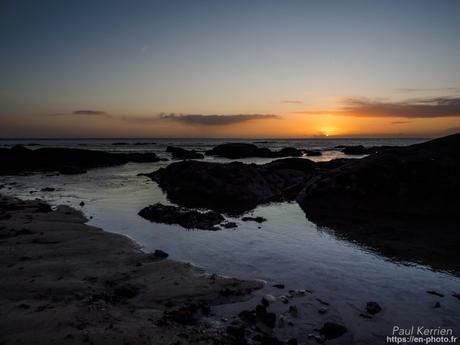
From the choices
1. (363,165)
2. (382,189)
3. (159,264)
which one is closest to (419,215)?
(382,189)

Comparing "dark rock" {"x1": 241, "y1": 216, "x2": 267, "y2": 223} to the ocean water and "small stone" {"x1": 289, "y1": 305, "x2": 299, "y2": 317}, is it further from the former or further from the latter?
"small stone" {"x1": 289, "y1": 305, "x2": 299, "y2": 317}

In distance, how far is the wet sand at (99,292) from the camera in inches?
216

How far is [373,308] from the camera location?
21.8 feet

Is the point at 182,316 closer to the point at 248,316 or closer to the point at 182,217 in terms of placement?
the point at 248,316

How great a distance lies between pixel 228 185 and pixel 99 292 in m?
12.9

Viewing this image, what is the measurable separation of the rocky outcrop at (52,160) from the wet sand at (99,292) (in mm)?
25663

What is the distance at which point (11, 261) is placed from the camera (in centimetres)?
844

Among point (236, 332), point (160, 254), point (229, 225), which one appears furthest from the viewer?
point (229, 225)

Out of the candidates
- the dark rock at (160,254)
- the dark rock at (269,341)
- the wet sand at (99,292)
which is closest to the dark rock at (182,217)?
the wet sand at (99,292)

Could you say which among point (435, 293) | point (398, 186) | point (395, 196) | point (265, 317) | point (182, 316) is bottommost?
point (435, 293)

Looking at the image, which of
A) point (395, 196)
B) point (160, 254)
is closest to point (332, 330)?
point (160, 254)

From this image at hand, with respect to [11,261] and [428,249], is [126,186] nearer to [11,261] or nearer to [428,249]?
[11,261]

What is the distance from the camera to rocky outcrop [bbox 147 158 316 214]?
18.5m

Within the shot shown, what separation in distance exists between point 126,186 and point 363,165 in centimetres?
1487
